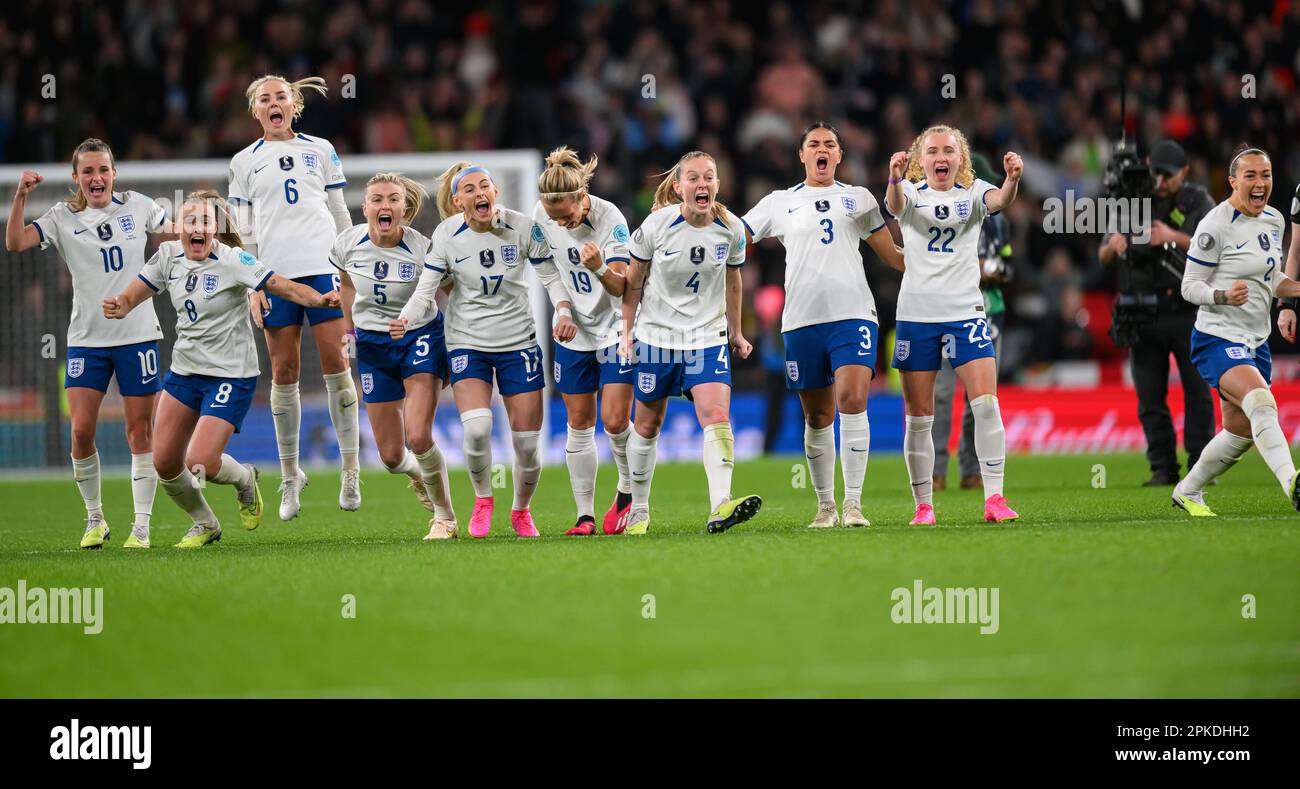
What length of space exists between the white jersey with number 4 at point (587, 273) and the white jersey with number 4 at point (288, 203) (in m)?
1.76

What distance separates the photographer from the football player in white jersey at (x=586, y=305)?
9336 millimetres

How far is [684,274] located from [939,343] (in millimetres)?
1506

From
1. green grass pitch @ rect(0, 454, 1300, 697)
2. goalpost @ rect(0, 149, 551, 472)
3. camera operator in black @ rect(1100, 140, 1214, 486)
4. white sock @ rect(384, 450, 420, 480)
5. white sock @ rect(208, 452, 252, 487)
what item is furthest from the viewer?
goalpost @ rect(0, 149, 551, 472)

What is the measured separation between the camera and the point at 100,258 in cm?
984

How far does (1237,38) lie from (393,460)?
1528 cm

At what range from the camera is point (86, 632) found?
6402 mm

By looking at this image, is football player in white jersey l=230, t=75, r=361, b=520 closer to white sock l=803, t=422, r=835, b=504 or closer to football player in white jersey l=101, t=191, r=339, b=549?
football player in white jersey l=101, t=191, r=339, b=549

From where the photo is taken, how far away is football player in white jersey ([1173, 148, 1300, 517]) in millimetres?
8977

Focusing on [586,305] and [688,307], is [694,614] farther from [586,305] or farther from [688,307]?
[586,305]

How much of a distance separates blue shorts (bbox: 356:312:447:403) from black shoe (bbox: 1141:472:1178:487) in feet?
18.5

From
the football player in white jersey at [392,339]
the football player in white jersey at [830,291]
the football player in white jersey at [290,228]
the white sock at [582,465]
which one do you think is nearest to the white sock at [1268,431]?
the football player in white jersey at [830,291]

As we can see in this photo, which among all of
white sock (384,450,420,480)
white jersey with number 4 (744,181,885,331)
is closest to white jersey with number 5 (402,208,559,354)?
white sock (384,450,420,480)

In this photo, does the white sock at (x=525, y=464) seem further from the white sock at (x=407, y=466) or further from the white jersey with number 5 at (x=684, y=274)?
the white jersey with number 5 at (x=684, y=274)

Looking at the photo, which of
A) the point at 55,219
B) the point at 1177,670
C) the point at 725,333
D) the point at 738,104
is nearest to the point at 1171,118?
the point at 738,104
